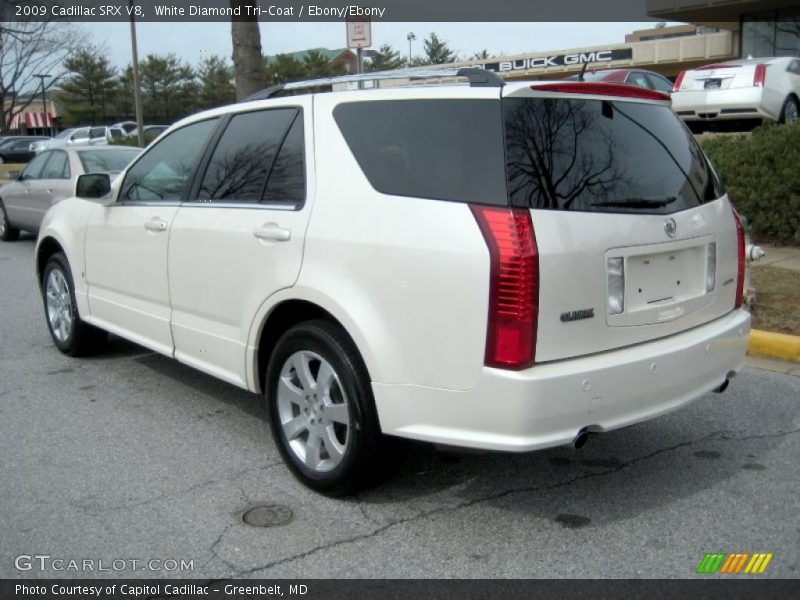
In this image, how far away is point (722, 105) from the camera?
12.9 meters

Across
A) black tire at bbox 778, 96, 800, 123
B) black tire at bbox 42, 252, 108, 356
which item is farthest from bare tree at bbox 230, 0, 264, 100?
black tire at bbox 778, 96, 800, 123

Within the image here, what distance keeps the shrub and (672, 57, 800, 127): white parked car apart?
2703 millimetres

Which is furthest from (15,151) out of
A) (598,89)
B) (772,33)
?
(598,89)

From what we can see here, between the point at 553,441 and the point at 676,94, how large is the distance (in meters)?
11.8

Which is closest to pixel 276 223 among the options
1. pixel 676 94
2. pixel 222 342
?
pixel 222 342

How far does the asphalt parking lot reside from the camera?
3.31 m

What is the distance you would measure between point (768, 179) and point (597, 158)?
696 cm

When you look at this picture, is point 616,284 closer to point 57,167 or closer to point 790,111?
point 57,167

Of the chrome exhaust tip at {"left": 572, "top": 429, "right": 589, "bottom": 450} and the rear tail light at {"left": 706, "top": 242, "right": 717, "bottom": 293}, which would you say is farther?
the rear tail light at {"left": 706, "top": 242, "right": 717, "bottom": 293}

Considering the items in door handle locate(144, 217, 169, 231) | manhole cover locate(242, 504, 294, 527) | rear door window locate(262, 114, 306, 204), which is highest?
rear door window locate(262, 114, 306, 204)

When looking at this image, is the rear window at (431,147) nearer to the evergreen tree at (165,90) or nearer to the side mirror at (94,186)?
the side mirror at (94,186)

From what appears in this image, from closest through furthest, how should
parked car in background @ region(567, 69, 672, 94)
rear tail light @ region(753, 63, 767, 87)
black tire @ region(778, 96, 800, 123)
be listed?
rear tail light @ region(753, 63, 767, 87), black tire @ region(778, 96, 800, 123), parked car in background @ region(567, 69, 672, 94)
